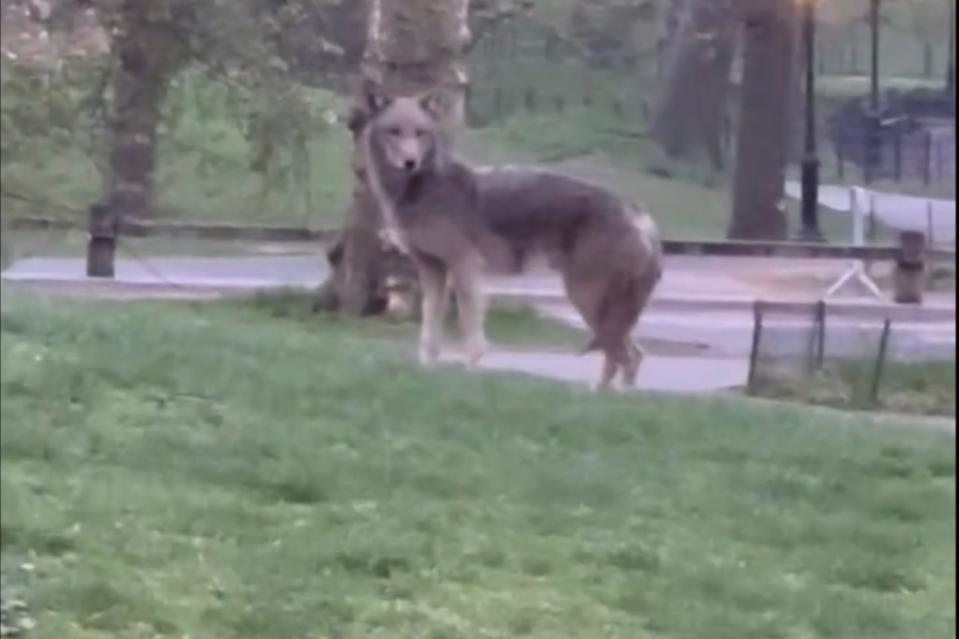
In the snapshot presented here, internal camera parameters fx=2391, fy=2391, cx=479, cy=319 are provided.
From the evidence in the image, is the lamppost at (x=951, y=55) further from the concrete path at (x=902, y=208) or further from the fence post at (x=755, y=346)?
the fence post at (x=755, y=346)

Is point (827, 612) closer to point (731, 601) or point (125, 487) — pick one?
point (731, 601)

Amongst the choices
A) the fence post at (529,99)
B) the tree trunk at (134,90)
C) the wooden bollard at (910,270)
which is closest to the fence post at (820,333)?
the wooden bollard at (910,270)

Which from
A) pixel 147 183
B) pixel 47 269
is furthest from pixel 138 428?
pixel 47 269

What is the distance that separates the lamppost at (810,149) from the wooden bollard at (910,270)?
150 millimetres

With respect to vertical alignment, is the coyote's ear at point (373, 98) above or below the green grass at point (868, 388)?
above

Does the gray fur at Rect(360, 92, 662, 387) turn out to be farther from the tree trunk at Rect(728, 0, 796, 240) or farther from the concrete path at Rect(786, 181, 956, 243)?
the concrete path at Rect(786, 181, 956, 243)

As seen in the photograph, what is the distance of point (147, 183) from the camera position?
289 cm

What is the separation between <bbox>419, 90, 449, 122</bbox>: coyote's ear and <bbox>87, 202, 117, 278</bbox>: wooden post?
1.22 metres

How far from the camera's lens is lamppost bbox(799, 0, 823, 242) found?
3730 mm

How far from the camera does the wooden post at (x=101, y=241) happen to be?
2.27m

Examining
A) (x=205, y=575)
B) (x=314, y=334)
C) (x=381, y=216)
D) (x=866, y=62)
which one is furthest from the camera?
(x=381, y=216)

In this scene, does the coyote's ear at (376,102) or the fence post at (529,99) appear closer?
the fence post at (529,99)

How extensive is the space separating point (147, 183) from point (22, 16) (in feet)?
3.83

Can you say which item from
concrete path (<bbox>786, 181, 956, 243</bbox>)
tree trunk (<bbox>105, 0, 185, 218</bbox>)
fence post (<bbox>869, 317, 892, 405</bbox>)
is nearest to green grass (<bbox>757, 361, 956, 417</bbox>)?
fence post (<bbox>869, 317, 892, 405</bbox>)
